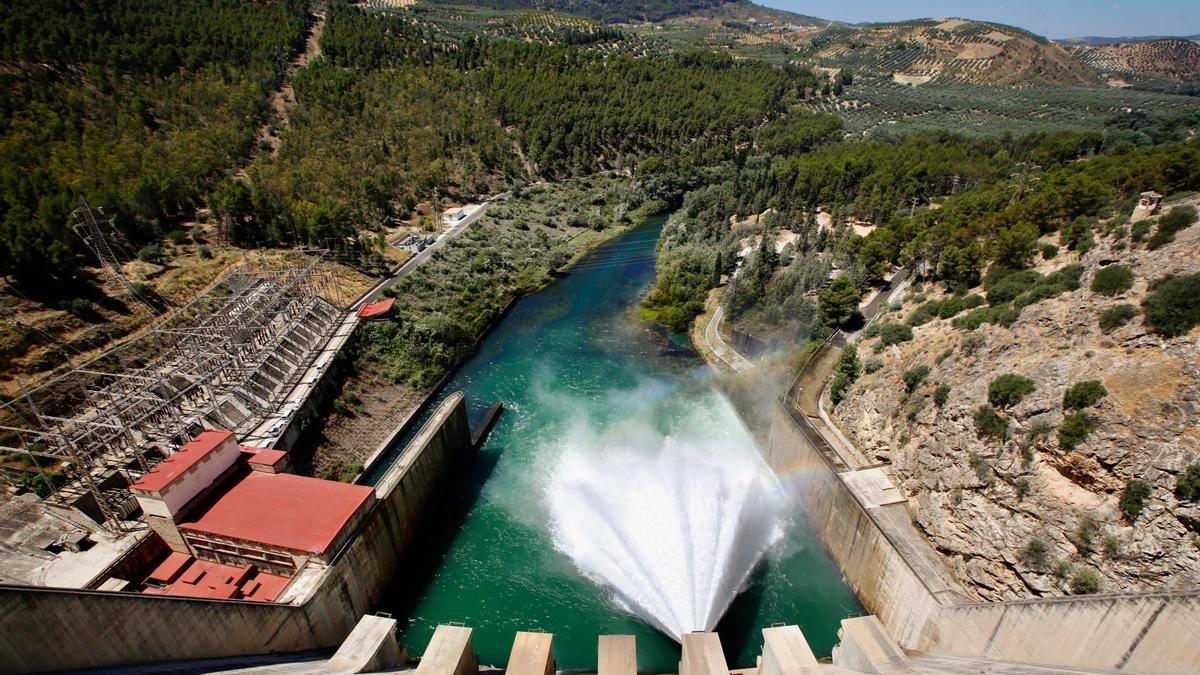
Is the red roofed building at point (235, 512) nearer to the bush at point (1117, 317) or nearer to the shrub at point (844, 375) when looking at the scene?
the shrub at point (844, 375)

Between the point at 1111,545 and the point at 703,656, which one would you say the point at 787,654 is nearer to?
the point at 703,656

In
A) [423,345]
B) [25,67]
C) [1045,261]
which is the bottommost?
[423,345]

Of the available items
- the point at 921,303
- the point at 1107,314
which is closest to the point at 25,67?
the point at 921,303

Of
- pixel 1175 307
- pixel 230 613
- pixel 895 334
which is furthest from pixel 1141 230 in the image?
pixel 230 613

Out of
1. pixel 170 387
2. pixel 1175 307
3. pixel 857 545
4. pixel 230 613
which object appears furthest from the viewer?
pixel 170 387

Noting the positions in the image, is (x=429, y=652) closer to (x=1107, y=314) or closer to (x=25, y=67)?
(x=1107, y=314)

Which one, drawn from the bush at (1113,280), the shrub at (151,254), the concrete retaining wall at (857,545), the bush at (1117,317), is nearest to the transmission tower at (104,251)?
the shrub at (151,254)
